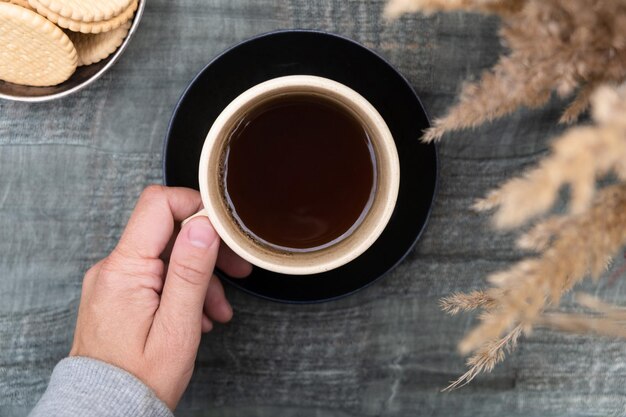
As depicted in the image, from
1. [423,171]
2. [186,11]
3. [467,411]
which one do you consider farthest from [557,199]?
[186,11]

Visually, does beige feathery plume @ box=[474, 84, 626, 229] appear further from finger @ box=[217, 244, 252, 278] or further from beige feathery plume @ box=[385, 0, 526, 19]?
finger @ box=[217, 244, 252, 278]

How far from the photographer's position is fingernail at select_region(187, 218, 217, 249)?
0.77m

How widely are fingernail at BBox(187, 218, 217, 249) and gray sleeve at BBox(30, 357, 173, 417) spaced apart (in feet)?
0.70

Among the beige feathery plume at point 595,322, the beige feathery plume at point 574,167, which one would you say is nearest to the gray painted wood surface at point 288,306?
the beige feathery plume at point 595,322

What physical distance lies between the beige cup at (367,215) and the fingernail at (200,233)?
0.02 metres

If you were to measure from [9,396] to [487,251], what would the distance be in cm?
82

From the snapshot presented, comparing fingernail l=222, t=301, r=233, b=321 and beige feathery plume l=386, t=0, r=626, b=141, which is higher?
beige feathery plume l=386, t=0, r=626, b=141

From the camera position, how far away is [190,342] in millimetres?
823

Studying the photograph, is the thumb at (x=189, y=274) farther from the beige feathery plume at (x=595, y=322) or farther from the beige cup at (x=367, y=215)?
the beige feathery plume at (x=595, y=322)

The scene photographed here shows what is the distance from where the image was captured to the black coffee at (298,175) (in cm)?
86

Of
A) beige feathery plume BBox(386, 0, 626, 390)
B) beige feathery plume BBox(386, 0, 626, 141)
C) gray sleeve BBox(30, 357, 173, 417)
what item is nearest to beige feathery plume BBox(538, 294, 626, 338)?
beige feathery plume BBox(386, 0, 626, 390)

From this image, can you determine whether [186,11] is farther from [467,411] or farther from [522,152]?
[467,411]

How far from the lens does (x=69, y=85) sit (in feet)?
2.88

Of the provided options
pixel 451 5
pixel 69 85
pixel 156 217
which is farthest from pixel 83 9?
pixel 451 5
